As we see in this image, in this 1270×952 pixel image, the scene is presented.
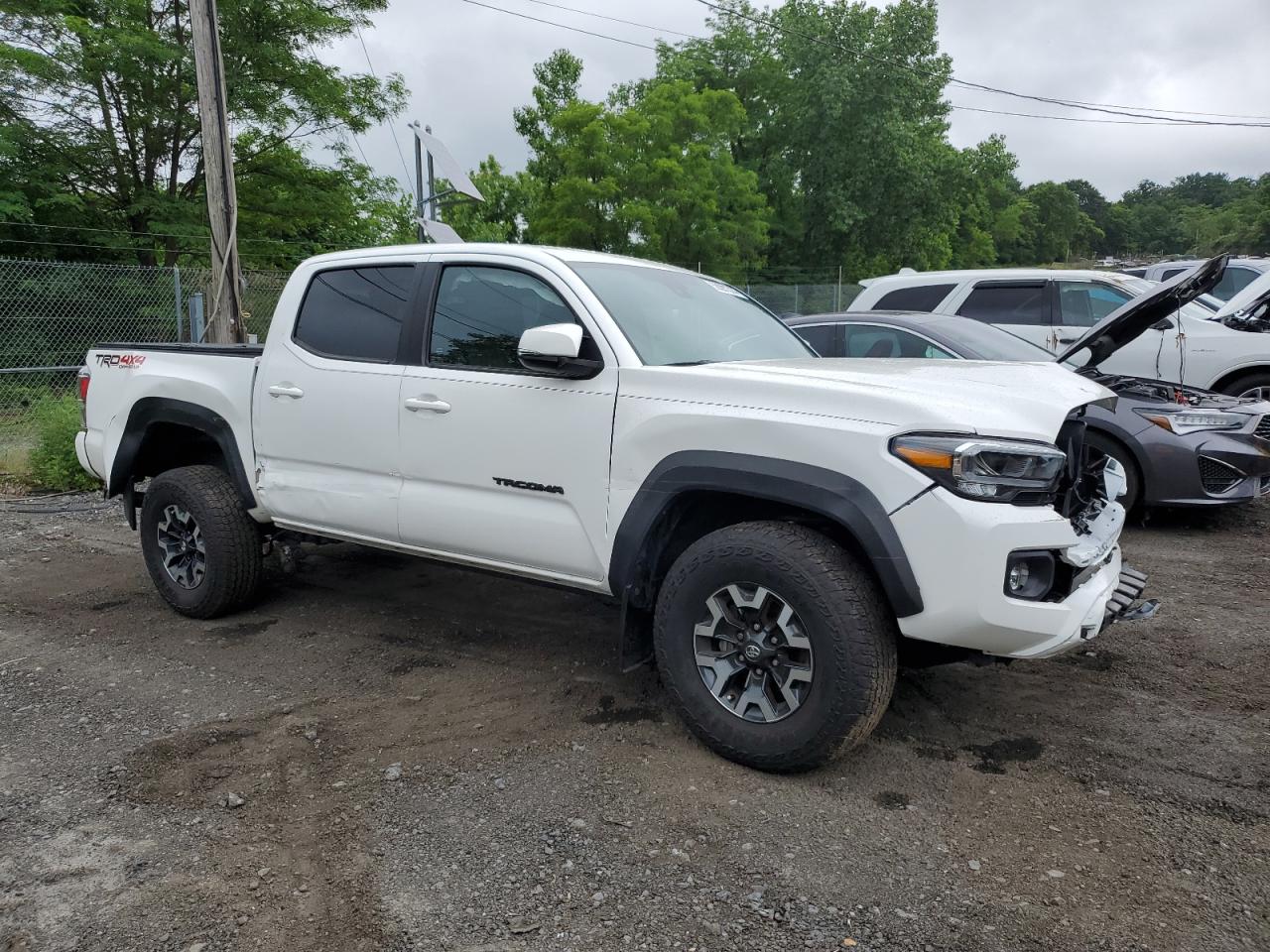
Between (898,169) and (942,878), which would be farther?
(898,169)

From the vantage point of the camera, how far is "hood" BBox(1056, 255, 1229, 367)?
447 centimetres

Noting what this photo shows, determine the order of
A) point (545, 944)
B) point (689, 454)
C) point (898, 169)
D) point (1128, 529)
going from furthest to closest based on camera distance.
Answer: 1. point (898, 169)
2. point (1128, 529)
3. point (689, 454)
4. point (545, 944)

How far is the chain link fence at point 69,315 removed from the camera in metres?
10.5

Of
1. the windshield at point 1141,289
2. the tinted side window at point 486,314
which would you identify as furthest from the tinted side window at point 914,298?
the tinted side window at point 486,314

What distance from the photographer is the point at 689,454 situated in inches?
126

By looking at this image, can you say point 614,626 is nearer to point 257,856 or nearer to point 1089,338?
point 257,856

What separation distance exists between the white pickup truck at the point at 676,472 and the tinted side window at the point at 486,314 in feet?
0.04

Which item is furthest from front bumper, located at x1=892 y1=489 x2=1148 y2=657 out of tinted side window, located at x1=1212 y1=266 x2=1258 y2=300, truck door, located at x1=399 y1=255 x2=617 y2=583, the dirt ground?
tinted side window, located at x1=1212 y1=266 x2=1258 y2=300

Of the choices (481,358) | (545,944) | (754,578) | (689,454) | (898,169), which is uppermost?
(898,169)

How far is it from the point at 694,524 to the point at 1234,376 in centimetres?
695

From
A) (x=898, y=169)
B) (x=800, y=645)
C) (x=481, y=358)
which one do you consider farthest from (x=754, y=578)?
(x=898, y=169)

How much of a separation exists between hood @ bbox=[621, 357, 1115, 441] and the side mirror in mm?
179

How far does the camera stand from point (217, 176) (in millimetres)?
8422

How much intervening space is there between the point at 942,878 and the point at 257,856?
1.96m
